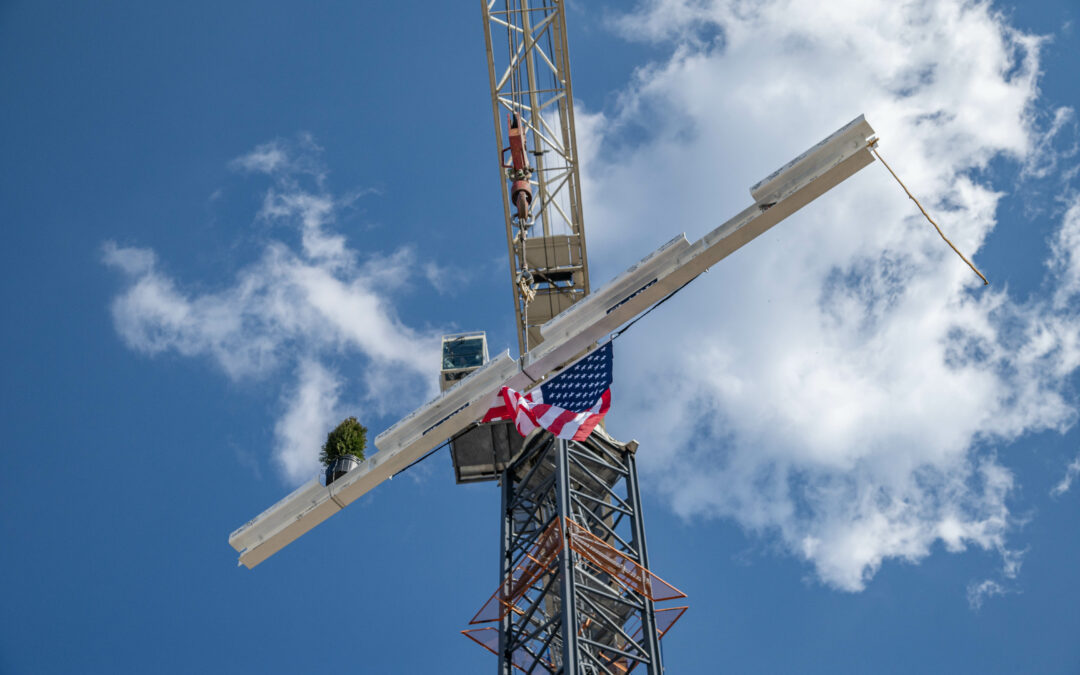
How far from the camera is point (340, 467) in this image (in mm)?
27547

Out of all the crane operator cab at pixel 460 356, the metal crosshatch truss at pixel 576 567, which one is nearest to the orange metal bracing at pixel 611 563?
the metal crosshatch truss at pixel 576 567

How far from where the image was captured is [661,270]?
26.4 meters

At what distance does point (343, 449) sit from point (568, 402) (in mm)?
6148

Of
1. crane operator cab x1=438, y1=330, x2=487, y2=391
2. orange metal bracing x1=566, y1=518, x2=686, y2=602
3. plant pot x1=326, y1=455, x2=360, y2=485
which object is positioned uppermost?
crane operator cab x1=438, y1=330, x2=487, y2=391

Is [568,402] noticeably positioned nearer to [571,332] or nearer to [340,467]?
[571,332]

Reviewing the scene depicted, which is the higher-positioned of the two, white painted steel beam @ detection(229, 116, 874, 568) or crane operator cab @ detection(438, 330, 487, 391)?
crane operator cab @ detection(438, 330, 487, 391)

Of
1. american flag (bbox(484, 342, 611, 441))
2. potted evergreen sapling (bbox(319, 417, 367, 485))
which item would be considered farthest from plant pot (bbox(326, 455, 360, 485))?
american flag (bbox(484, 342, 611, 441))

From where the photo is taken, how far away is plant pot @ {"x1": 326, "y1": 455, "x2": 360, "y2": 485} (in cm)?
2753

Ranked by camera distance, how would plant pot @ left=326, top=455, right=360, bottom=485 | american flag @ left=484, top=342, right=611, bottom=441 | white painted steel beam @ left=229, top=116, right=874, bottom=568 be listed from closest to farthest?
white painted steel beam @ left=229, top=116, right=874, bottom=568 → american flag @ left=484, top=342, right=611, bottom=441 → plant pot @ left=326, top=455, right=360, bottom=485

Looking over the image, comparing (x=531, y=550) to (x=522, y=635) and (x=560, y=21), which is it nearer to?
(x=522, y=635)

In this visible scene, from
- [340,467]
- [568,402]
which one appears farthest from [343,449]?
[568,402]

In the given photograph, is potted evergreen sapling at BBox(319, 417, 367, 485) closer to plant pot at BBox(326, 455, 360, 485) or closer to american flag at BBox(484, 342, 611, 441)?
plant pot at BBox(326, 455, 360, 485)

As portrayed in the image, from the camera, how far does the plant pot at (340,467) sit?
27.5m

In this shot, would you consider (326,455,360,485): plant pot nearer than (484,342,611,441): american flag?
No
